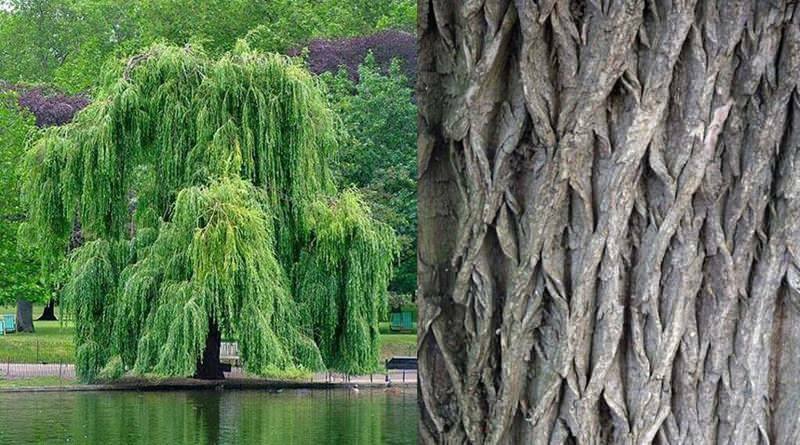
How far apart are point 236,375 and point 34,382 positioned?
4748mm

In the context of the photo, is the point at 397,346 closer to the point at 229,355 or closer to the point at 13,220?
the point at 229,355

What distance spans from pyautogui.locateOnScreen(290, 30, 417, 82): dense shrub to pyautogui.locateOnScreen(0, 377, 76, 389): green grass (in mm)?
20224

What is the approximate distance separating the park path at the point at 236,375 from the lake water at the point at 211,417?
4.54 feet

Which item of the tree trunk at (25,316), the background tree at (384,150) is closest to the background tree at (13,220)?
the tree trunk at (25,316)

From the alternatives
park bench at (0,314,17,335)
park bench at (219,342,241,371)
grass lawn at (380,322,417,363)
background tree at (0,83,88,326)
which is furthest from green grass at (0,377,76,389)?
park bench at (0,314,17,335)

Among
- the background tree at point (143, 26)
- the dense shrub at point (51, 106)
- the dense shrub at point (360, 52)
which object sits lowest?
the dense shrub at point (51, 106)

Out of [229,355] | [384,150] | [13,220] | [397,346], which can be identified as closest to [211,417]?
[229,355]

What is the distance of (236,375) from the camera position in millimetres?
33688

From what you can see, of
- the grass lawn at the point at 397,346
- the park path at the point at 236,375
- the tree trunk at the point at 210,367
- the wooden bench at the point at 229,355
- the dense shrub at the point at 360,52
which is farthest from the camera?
the dense shrub at the point at 360,52

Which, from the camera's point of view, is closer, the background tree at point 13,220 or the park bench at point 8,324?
the background tree at point 13,220

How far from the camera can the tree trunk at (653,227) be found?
3438 mm

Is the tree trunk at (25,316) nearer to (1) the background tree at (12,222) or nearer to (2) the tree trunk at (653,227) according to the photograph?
(1) the background tree at (12,222)

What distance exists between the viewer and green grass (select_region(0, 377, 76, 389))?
3294cm

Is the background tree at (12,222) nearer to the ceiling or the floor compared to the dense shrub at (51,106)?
nearer to the floor
